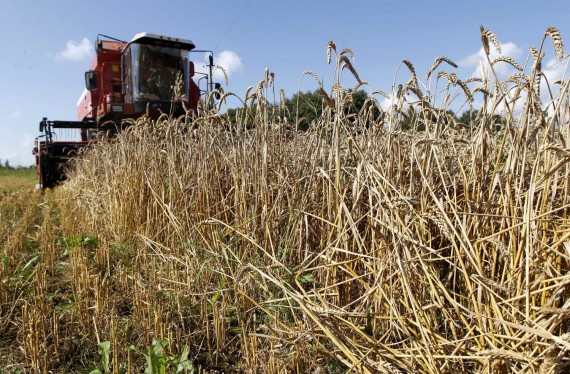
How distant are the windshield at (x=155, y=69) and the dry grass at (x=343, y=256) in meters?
6.44

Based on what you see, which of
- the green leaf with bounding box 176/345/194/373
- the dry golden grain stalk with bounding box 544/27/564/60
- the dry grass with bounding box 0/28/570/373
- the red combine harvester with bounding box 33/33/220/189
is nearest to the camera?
Answer: the dry golden grain stalk with bounding box 544/27/564/60

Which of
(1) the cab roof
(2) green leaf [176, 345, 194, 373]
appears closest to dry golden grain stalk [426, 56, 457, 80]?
(2) green leaf [176, 345, 194, 373]

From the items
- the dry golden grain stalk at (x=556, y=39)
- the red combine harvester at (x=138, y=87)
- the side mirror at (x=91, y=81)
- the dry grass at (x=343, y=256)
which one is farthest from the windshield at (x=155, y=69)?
the dry golden grain stalk at (x=556, y=39)

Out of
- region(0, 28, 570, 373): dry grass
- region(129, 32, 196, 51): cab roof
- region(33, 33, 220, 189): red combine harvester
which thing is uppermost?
region(129, 32, 196, 51): cab roof

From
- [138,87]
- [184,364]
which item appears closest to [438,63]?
[184,364]

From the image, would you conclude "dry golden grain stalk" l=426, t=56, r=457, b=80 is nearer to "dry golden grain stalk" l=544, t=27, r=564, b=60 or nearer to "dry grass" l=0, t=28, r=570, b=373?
"dry grass" l=0, t=28, r=570, b=373

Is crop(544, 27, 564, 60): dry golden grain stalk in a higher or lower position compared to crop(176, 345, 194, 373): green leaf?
higher

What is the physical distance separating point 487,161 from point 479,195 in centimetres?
13

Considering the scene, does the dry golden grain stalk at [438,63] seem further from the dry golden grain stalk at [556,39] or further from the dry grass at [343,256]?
the dry golden grain stalk at [556,39]

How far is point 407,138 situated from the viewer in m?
2.18

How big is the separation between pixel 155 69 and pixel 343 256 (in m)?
8.69

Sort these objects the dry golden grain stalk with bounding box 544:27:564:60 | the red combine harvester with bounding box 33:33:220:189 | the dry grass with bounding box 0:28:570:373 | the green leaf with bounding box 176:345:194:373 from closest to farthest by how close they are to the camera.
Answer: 1. the dry golden grain stalk with bounding box 544:27:564:60
2. the dry grass with bounding box 0:28:570:373
3. the green leaf with bounding box 176:345:194:373
4. the red combine harvester with bounding box 33:33:220:189

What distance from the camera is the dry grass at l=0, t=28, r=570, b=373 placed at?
1.22 metres

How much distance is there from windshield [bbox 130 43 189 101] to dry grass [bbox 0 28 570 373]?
644 cm
